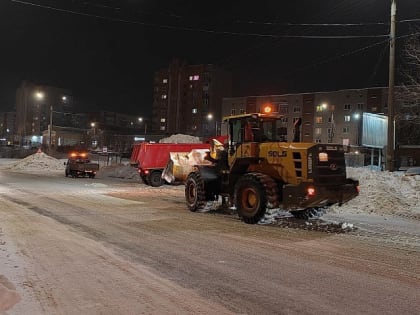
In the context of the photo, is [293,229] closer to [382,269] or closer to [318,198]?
[318,198]

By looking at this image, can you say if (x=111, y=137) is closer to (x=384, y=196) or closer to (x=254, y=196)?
(x=384, y=196)

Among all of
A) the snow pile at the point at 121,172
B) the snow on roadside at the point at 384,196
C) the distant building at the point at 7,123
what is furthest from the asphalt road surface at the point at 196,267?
the distant building at the point at 7,123

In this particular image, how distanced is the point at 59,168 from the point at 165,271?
43379 millimetres

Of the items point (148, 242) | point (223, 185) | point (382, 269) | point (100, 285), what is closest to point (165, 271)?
point (100, 285)

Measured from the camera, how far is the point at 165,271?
8133 mm

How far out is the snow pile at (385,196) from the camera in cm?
1670

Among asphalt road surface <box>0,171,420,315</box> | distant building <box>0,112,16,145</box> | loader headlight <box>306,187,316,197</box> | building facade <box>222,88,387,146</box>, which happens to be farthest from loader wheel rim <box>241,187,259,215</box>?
distant building <box>0,112,16,145</box>

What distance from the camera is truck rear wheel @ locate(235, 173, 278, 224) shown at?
13.3 meters

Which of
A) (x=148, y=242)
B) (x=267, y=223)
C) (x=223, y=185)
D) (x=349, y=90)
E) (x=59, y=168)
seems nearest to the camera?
(x=148, y=242)

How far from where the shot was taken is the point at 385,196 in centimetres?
1759

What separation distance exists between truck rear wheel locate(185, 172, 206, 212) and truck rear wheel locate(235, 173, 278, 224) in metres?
1.92

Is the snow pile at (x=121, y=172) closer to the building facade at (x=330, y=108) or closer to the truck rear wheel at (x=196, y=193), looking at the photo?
the truck rear wheel at (x=196, y=193)

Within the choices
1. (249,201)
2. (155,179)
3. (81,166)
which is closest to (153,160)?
(155,179)

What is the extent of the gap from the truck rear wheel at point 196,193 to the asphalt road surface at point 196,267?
176 centimetres
